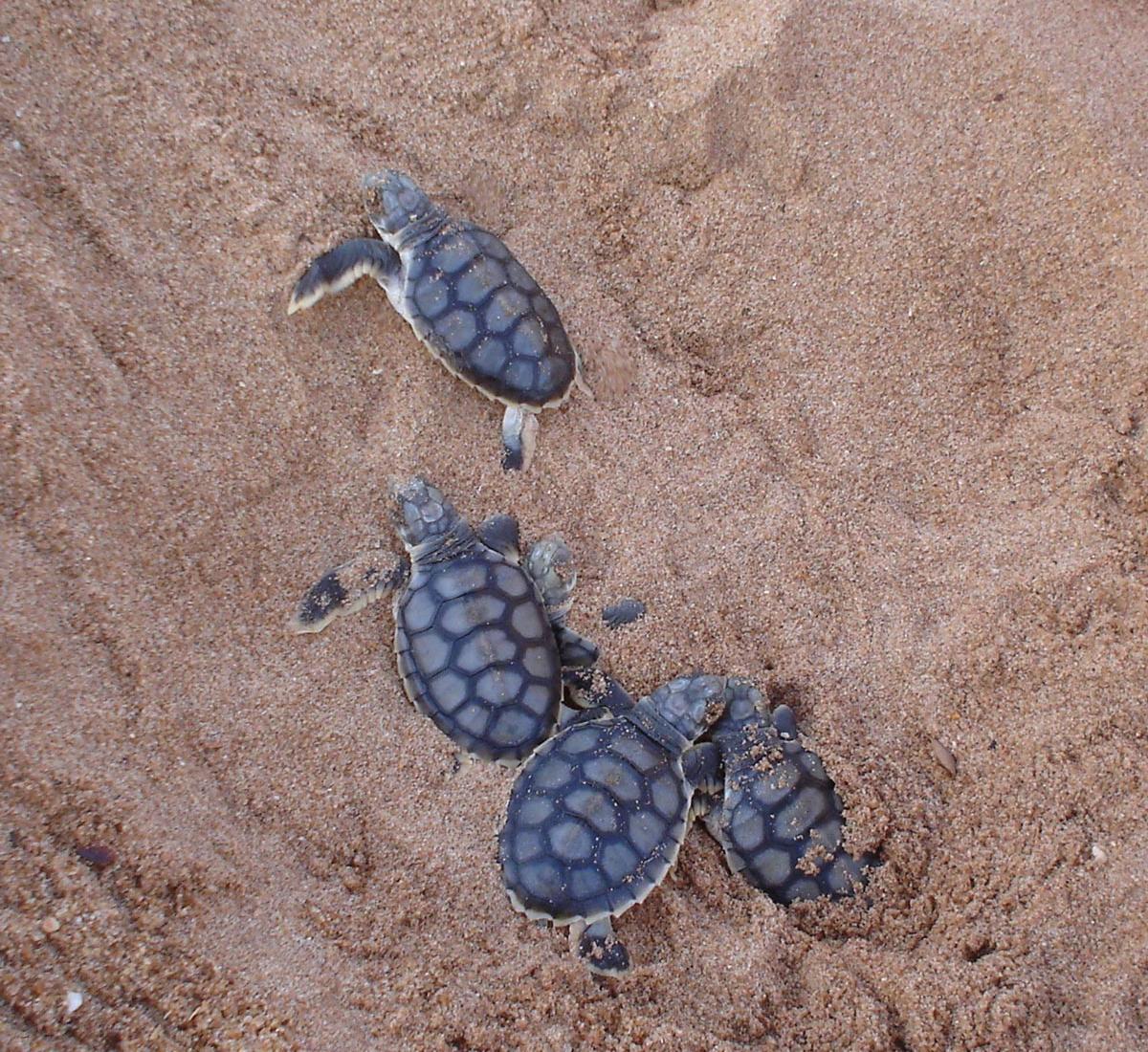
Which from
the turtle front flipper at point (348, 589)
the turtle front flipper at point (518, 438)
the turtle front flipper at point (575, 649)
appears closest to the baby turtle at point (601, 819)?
the turtle front flipper at point (575, 649)

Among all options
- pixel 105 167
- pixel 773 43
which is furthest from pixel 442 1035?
pixel 773 43

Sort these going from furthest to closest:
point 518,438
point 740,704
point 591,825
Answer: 1. point 518,438
2. point 740,704
3. point 591,825

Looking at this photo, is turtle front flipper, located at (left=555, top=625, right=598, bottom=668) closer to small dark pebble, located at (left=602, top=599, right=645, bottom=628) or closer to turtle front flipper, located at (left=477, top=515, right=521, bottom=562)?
small dark pebble, located at (left=602, top=599, right=645, bottom=628)

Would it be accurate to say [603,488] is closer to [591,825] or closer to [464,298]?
[464,298]

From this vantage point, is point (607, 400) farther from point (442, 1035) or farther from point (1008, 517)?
point (442, 1035)

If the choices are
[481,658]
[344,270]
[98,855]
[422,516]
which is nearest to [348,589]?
[422,516]

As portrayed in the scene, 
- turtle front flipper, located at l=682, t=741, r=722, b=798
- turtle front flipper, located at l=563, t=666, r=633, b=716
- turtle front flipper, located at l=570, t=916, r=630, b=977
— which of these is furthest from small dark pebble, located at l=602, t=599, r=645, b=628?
turtle front flipper, located at l=570, t=916, r=630, b=977

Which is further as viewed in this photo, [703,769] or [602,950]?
[703,769]
